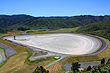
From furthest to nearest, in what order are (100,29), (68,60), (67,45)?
1. (100,29)
2. (67,45)
3. (68,60)

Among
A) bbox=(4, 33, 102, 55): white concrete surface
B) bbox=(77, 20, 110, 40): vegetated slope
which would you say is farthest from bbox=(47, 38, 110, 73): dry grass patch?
bbox=(77, 20, 110, 40): vegetated slope

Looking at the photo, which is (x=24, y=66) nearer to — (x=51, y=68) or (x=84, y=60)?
(x=51, y=68)

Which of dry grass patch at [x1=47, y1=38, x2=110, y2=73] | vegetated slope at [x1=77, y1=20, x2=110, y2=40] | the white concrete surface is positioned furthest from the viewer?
vegetated slope at [x1=77, y1=20, x2=110, y2=40]

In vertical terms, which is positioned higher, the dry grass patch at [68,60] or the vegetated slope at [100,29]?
the vegetated slope at [100,29]

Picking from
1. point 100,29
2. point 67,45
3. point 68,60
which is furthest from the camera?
point 100,29

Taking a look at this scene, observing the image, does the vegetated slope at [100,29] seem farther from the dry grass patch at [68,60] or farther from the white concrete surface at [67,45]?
the dry grass patch at [68,60]

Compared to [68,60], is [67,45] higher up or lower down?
higher up

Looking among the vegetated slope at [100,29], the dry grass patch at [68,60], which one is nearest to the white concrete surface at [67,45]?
the dry grass patch at [68,60]

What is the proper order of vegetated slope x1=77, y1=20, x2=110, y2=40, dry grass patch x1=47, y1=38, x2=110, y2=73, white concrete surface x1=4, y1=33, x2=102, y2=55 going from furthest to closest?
vegetated slope x1=77, y1=20, x2=110, y2=40 < white concrete surface x1=4, y1=33, x2=102, y2=55 < dry grass patch x1=47, y1=38, x2=110, y2=73

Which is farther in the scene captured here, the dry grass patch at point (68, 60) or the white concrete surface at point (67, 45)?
the white concrete surface at point (67, 45)

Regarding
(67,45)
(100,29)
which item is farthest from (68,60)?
(100,29)

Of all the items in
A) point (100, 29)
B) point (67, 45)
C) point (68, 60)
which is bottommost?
point (68, 60)

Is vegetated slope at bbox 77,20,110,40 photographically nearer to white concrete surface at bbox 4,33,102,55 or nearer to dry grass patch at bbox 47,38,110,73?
white concrete surface at bbox 4,33,102,55

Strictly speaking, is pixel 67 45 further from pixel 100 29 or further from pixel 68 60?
pixel 100 29
